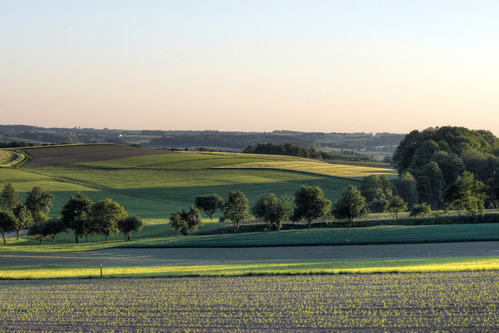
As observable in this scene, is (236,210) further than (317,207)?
Yes

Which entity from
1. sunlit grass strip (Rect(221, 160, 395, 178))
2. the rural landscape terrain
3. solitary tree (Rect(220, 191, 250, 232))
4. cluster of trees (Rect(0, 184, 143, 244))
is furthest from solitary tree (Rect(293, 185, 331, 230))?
sunlit grass strip (Rect(221, 160, 395, 178))

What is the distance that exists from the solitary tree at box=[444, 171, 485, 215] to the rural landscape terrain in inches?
7.7

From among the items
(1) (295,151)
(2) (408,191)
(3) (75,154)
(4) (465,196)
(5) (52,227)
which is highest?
(1) (295,151)

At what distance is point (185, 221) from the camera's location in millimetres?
73312

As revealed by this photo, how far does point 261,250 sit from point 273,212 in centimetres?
1569

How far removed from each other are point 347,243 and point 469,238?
1207 cm

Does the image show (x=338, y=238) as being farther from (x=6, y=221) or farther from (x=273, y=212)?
(x=6, y=221)

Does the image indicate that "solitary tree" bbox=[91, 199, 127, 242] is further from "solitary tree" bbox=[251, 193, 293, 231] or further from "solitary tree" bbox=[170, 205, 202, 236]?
"solitary tree" bbox=[251, 193, 293, 231]

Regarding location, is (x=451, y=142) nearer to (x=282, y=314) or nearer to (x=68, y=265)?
(x=68, y=265)

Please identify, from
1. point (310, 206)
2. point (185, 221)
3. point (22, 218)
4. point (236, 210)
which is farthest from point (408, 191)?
point (22, 218)

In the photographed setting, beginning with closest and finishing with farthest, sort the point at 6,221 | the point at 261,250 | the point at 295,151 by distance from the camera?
the point at 261,250
the point at 6,221
the point at 295,151

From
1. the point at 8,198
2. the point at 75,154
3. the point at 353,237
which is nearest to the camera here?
the point at 353,237

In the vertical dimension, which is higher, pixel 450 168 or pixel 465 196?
pixel 450 168

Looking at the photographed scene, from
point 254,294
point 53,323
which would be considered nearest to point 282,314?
point 254,294
